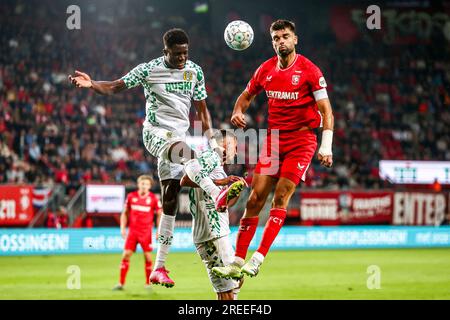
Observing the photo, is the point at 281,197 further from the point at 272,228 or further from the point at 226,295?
the point at 226,295

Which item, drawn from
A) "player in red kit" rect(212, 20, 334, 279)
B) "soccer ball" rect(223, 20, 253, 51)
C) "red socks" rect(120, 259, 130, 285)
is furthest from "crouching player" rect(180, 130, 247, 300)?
"red socks" rect(120, 259, 130, 285)

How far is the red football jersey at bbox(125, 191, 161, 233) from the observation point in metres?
15.6

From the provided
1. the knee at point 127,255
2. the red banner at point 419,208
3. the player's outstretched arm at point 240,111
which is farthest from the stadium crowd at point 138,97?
the player's outstretched arm at point 240,111

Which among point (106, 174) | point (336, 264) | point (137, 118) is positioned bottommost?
point (336, 264)

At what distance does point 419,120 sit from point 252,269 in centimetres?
2299

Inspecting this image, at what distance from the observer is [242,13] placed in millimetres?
29016

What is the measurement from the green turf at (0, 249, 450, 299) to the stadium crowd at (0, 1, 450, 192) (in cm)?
314

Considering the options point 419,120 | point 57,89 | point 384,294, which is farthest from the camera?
point 419,120

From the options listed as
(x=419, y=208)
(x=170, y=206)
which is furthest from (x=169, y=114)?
(x=419, y=208)

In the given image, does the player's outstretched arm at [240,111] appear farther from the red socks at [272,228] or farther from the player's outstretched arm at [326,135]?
the red socks at [272,228]

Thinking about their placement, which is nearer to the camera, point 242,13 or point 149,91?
point 149,91

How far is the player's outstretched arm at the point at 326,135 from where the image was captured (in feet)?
26.0
